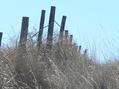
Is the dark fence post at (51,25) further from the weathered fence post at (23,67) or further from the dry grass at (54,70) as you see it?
the weathered fence post at (23,67)

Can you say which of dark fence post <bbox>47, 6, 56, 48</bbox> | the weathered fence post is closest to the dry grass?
the weathered fence post

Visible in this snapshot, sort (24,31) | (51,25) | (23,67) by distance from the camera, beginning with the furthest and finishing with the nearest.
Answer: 1. (51,25)
2. (24,31)
3. (23,67)

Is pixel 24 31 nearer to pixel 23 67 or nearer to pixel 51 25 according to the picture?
pixel 51 25

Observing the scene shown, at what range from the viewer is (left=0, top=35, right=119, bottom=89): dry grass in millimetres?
9055

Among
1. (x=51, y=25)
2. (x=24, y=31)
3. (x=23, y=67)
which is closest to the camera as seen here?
(x=23, y=67)

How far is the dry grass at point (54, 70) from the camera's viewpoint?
29.7ft

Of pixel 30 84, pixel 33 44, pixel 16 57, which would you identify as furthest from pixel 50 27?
pixel 30 84

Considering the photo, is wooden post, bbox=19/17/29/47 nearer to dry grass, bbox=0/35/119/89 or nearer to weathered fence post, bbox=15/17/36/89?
weathered fence post, bbox=15/17/36/89

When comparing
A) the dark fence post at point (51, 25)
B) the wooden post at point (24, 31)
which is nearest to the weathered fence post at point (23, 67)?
the wooden post at point (24, 31)

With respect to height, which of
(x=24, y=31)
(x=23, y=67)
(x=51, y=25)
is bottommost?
(x=23, y=67)

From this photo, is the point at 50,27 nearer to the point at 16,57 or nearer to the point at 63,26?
the point at 63,26

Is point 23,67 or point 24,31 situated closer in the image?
point 23,67

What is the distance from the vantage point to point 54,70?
963 cm

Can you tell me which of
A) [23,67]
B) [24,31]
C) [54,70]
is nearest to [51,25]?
[24,31]
